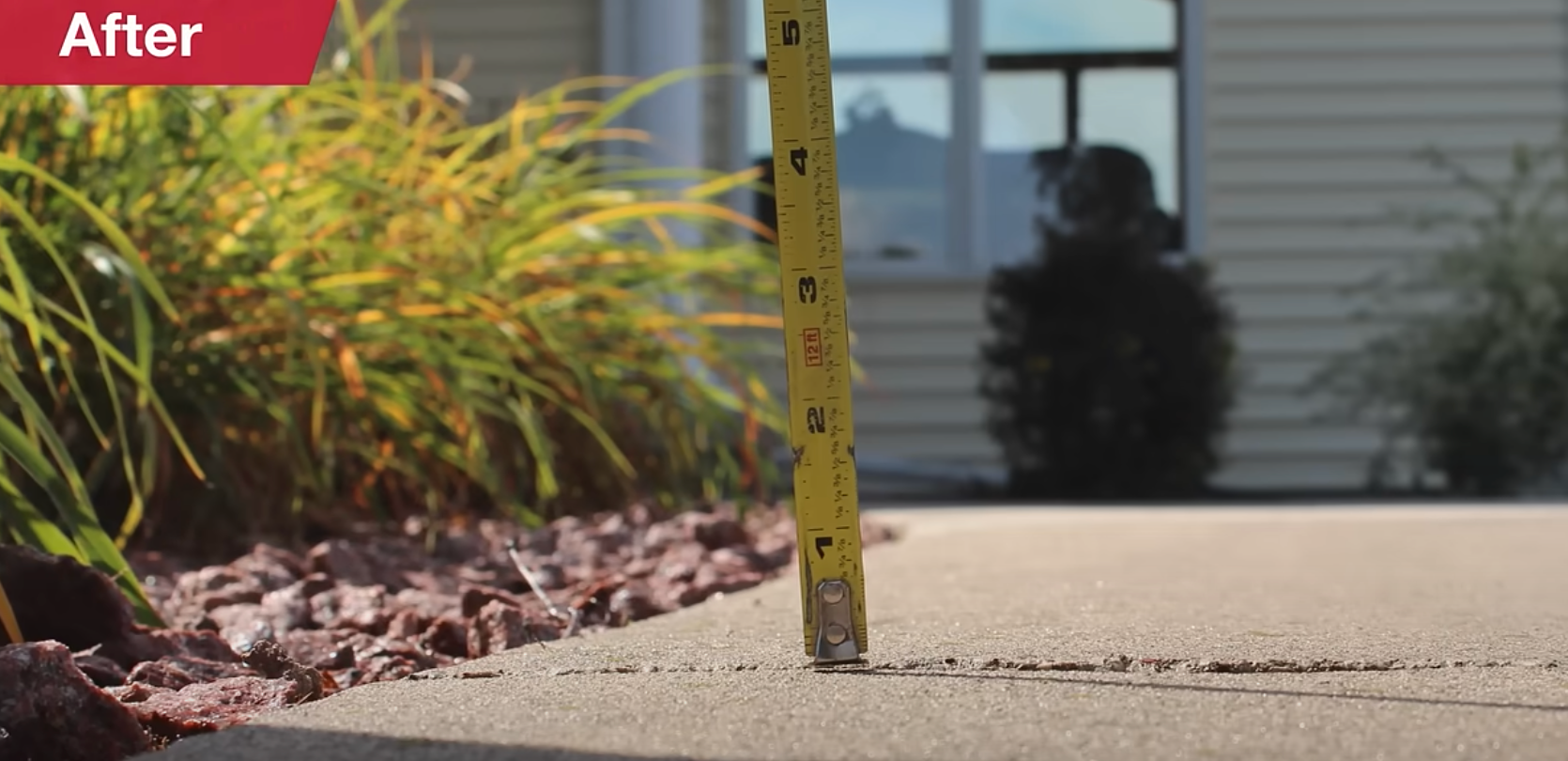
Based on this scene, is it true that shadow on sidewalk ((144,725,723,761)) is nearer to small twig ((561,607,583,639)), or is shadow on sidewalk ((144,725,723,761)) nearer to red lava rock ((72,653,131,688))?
red lava rock ((72,653,131,688))

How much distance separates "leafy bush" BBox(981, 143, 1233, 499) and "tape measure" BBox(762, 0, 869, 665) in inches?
225

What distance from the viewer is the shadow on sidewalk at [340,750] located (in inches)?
59.3

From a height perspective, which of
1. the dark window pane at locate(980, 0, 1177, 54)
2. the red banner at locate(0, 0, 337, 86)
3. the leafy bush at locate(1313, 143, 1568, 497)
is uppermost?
the dark window pane at locate(980, 0, 1177, 54)

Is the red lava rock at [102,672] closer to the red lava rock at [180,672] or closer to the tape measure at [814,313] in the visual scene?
the red lava rock at [180,672]

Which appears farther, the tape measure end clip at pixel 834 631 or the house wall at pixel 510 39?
the house wall at pixel 510 39

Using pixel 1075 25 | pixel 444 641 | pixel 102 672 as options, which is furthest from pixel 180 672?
pixel 1075 25

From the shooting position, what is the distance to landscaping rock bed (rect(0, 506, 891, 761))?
168 centimetres

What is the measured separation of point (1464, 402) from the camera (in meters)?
8.20

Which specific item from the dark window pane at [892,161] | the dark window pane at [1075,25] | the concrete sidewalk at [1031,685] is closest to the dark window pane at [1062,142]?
the dark window pane at [1075,25]

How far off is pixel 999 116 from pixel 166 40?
7.24 meters

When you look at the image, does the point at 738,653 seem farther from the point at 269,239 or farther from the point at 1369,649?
the point at 269,239

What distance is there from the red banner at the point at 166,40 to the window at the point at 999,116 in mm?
6870

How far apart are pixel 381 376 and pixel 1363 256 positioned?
251 inches

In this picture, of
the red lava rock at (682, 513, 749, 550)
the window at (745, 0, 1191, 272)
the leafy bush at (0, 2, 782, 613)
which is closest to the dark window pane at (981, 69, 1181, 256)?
the window at (745, 0, 1191, 272)
